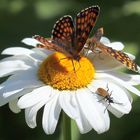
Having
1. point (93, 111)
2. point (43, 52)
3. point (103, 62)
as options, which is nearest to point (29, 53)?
point (43, 52)

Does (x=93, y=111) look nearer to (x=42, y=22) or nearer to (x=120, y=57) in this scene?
(x=120, y=57)

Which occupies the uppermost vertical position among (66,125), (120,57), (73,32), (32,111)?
(73,32)

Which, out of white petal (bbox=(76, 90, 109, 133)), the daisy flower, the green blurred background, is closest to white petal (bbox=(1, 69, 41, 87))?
the daisy flower

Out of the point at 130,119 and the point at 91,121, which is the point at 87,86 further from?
the point at 130,119

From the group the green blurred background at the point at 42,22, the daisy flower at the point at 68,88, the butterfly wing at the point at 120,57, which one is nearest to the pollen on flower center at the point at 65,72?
the daisy flower at the point at 68,88

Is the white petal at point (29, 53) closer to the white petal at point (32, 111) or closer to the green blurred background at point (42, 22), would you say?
the white petal at point (32, 111)
